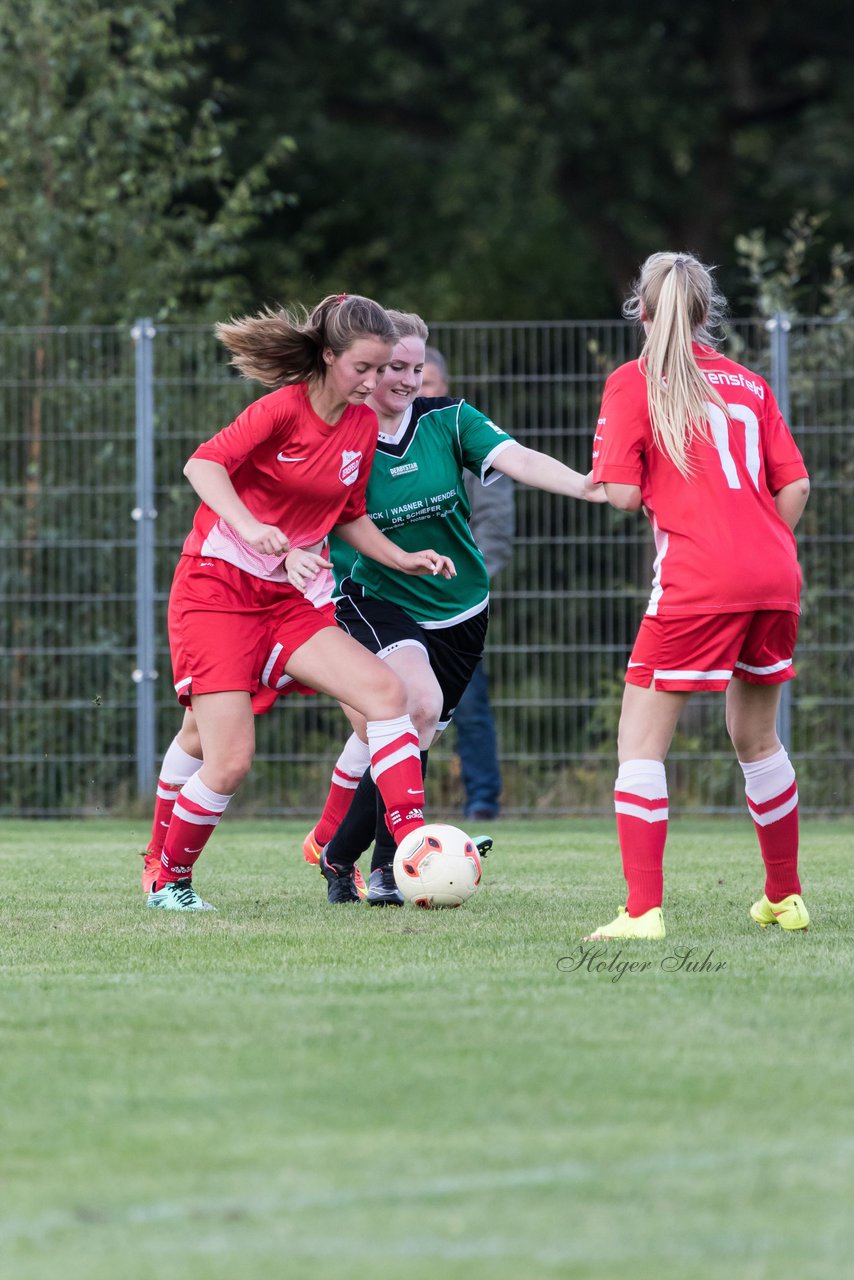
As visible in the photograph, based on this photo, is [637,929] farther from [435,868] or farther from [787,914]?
[435,868]

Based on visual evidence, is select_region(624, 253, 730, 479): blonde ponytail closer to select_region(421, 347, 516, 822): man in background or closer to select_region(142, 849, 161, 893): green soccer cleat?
select_region(142, 849, 161, 893): green soccer cleat

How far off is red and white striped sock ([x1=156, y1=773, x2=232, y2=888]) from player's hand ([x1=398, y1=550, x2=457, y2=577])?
93 cm

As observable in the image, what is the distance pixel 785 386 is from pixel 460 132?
13.1m

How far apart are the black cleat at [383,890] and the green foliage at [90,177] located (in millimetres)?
6540

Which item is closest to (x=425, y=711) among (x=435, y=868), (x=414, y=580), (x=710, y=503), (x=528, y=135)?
(x=414, y=580)

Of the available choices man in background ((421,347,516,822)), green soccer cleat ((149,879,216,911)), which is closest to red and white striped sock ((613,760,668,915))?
green soccer cleat ((149,879,216,911))

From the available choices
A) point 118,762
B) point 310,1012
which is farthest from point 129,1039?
point 118,762

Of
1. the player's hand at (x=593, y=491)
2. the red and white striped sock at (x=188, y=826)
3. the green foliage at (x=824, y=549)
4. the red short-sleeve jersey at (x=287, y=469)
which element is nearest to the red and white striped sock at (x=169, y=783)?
the red and white striped sock at (x=188, y=826)

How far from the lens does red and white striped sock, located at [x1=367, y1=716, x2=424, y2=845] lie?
231 inches

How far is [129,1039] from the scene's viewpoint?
3.86m

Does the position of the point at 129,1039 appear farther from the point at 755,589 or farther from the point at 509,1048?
the point at 755,589

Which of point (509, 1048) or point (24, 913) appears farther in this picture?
point (24, 913)

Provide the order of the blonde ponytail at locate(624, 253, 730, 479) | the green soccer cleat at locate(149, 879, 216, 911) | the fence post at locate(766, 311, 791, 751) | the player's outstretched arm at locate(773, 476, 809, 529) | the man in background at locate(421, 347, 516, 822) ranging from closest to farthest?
the blonde ponytail at locate(624, 253, 730, 479) → the player's outstretched arm at locate(773, 476, 809, 529) → the green soccer cleat at locate(149, 879, 216, 911) → the man in background at locate(421, 347, 516, 822) → the fence post at locate(766, 311, 791, 751)

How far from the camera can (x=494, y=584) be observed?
1070 cm
